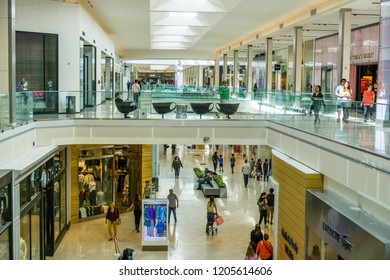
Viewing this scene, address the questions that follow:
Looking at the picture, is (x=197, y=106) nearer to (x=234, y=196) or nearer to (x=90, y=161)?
(x=90, y=161)

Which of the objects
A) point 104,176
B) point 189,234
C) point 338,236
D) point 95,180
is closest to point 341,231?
point 338,236

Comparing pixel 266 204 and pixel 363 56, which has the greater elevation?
pixel 363 56

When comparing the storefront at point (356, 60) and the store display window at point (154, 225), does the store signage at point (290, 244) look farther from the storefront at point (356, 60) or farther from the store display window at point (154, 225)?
the storefront at point (356, 60)

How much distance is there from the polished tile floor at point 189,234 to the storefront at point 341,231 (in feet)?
13.4

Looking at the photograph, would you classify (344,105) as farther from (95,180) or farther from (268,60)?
(268,60)

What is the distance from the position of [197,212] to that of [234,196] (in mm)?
4097

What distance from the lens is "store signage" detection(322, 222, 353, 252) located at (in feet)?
34.6

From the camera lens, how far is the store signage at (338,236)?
34.6 feet

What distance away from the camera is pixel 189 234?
20141 mm

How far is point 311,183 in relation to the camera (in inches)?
520

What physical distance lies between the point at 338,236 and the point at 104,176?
1448 centimetres

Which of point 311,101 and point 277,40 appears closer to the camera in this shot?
point 311,101

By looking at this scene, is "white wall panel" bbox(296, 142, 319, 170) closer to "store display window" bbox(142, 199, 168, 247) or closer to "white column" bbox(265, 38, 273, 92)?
"store display window" bbox(142, 199, 168, 247)
